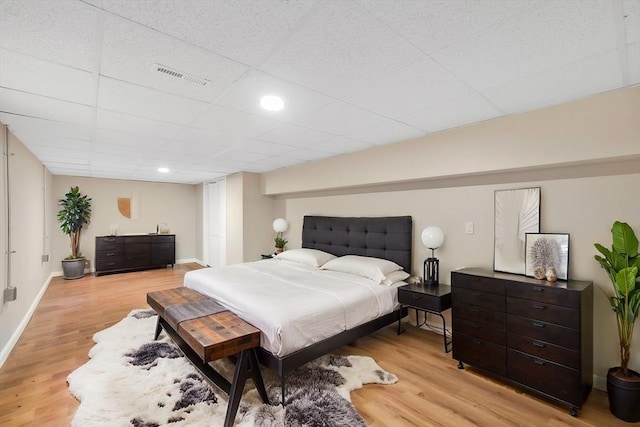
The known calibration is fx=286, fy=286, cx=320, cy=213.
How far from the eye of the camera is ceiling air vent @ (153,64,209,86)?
66.4 inches

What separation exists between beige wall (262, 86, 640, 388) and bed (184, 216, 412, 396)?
1.25 feet

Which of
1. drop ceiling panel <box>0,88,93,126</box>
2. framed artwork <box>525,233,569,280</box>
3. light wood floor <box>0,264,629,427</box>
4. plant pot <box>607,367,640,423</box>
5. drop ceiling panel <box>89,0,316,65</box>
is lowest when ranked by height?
light wood floor <box>0,264,629,427</box>

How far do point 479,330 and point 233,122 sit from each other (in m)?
2.86

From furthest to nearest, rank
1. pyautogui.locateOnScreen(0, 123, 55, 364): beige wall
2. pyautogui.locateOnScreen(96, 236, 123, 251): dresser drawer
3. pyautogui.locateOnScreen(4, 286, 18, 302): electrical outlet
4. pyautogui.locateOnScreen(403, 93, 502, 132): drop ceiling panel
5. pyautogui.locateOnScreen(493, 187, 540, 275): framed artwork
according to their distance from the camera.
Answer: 1. pyautogui.locateOnScreen(96, 236, 123, 251): dresser drawer
2. pyautogui.locateOnScreen(0, 123, 55, 364): beige wall
3. pyautogui.locateOnScreen(4, 286, 18, 302): electrical outlet
4. pyautogui.locateOnScreen(493, 187, 540, 275): framed artwork
5. pyautogui.locateOnScreen(403, 93, 502, 132): drop ceiling panel

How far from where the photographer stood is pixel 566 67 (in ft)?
5.46

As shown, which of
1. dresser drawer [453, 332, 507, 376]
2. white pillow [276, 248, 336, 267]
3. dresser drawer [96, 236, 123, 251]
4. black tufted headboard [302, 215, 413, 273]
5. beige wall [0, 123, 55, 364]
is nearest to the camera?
dresser drawer [453, 332, 507, 376]

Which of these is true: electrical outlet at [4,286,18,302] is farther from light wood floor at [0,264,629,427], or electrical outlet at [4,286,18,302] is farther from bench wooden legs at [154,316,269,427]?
bench wooden legs at [154,316,269,427]

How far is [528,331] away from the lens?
7.14 ft

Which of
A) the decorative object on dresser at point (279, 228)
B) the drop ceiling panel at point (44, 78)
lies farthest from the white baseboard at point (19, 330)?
the decorative object on dresser at point (279, 228)

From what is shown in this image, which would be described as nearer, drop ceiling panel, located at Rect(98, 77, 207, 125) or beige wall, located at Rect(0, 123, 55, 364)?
drop ceiling panel, located at Rect(98, 77, 207, 125)

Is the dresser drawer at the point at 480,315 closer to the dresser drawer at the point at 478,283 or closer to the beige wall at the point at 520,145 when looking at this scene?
the dresser drawer at the point at 478,283

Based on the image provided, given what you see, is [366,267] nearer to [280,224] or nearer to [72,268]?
[280,224]

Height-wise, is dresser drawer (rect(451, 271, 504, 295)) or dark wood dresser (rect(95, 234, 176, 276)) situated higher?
dresser drawer (rect(451, 271, 504, 295))

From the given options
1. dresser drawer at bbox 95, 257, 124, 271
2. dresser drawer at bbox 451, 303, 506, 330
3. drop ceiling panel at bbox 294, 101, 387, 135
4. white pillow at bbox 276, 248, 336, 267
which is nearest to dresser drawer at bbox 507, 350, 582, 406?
dresser drawer at bbox 451, 303, 506, 330
